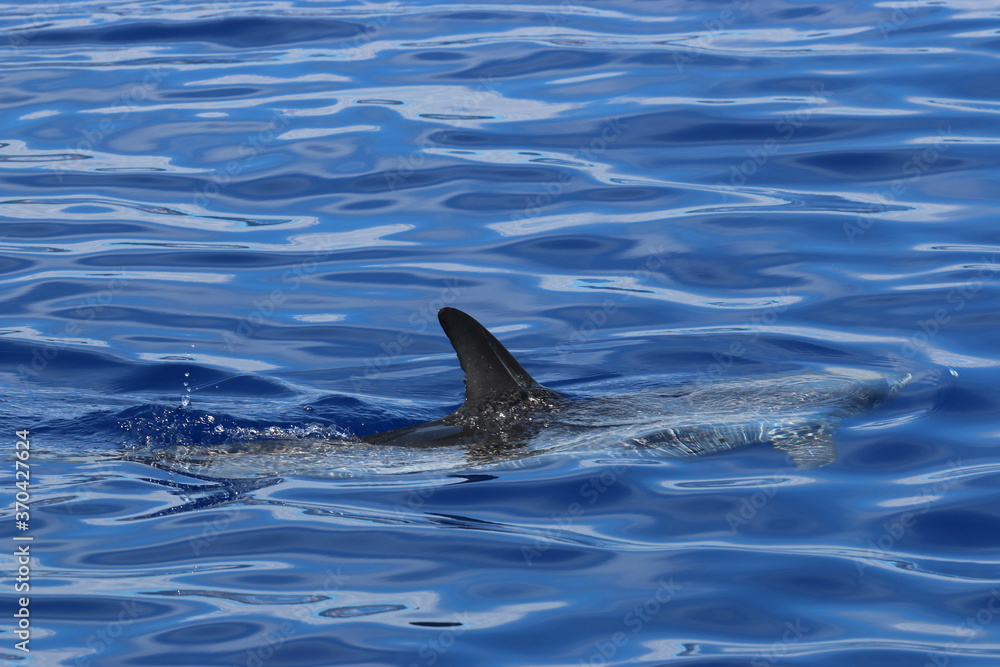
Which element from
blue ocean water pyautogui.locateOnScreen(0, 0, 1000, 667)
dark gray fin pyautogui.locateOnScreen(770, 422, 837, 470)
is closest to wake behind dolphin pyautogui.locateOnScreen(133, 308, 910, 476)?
dark gray fin pyautogui.locateOnScreen(770, 422, 837, 470)

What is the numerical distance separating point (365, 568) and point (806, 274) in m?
7.47

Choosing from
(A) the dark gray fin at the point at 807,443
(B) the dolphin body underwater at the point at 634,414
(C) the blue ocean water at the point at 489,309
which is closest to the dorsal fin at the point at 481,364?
(B) the dolphin body underwater at the point at 634,414

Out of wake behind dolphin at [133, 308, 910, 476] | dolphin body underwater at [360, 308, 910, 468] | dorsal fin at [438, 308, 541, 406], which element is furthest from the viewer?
dorsal fin at [438, 308, 541, 406]

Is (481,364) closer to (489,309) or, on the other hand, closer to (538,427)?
(538,427)

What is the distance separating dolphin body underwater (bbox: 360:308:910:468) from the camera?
9844 mm

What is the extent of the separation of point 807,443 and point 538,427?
6.52 ft

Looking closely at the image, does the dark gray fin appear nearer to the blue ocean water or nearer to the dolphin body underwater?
the dolphin body underwater

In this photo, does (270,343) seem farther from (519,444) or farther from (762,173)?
(762,173)

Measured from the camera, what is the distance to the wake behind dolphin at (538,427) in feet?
31.4

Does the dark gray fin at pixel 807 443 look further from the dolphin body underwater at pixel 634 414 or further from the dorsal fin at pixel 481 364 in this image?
the dorsal fin at pixel 481 364

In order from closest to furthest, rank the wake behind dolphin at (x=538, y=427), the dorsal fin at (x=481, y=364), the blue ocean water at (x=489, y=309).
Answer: the blue ocean water at (x=489, y=309)
the wake behind dolphin at (x=538, y=427)
the dorsal fin at (x=481, y=364)

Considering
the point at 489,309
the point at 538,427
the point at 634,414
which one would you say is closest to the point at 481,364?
the point at 538,427

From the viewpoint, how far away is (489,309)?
44.5 feet

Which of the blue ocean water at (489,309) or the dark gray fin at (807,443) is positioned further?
the dark gray fin at (807,443)
